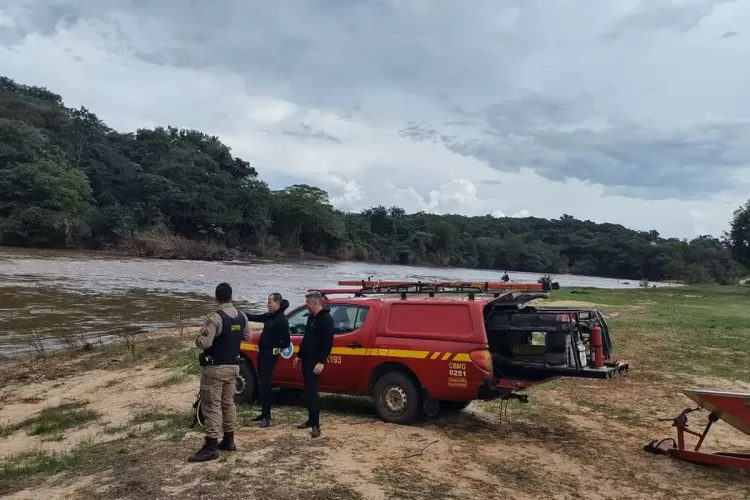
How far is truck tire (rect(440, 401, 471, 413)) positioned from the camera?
317 inches

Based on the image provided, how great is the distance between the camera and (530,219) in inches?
7013

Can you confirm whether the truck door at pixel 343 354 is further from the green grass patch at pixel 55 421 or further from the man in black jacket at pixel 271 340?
the green grass patch at pixel 55 421

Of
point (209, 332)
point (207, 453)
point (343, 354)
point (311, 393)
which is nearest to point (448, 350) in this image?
point (343, 354)

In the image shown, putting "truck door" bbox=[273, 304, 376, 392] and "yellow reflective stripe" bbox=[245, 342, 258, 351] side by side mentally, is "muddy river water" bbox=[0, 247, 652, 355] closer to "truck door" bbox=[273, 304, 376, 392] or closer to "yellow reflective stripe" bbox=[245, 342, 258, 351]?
"yellow reflective stripe" bbox=[245, 342, 258, 351]

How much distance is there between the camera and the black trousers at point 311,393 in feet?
22.1

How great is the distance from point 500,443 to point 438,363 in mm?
1171

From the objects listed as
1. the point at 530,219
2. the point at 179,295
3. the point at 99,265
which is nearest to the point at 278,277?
the point at 99,265

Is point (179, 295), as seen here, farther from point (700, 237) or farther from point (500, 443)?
point (700, 237)

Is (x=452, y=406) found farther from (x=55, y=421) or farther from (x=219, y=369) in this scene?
(x=55, y=421)

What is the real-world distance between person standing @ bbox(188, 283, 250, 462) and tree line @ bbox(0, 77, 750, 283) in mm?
52030

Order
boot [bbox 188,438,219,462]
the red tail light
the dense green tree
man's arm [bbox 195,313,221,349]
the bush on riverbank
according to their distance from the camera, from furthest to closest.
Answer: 1. the bush on riverbank
2. the dense green tree
3. the red tail light
4. man's arm [bbox 195,313,221,349]
5. boot [bbox 188,438,219,462]

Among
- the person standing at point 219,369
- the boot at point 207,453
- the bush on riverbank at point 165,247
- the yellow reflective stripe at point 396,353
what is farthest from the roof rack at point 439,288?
the bush on riverbank at point 165,247

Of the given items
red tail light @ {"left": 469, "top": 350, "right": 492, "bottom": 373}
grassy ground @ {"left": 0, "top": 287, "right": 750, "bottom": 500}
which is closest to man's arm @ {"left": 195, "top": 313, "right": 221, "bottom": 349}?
grassy ground @ {"left": 0, "top": 287, "right": 750, "bottom": 500}

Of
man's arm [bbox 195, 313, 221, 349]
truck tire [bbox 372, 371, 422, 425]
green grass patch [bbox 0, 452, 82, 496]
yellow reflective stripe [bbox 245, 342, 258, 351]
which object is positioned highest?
man's arm [bbox 195, 313, 221, 349]
